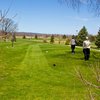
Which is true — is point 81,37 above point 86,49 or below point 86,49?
below

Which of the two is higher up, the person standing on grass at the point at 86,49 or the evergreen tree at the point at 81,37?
the person standing on grass at the point at 86,49

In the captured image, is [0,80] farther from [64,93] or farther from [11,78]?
[64,93]

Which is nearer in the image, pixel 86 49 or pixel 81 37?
pixel 86 49

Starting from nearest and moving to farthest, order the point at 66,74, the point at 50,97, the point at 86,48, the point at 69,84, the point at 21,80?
the point at 50,97
the point at 69,84
the point at 21,80
the point at 66,74
the point at 86,48

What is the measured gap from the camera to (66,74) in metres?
16.7

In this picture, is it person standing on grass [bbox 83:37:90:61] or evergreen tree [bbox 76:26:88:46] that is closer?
person standing on grass [bbox 83:37:90:61]

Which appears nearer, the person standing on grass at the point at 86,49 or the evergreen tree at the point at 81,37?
the person standing on grass at the point at 86,49

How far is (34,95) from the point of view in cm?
1138

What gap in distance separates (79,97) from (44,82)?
3.15 metres

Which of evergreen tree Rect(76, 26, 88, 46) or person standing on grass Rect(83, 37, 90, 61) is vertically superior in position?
person standing on grass Rect(83, 37, 90, 61)

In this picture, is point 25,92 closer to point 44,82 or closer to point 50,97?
point 50,97

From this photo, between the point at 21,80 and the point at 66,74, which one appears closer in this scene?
the point at 21,80

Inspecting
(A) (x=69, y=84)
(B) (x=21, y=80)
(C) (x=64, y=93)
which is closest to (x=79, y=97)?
(C) (x=64, y=93)

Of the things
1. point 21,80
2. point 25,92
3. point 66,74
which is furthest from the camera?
point 66,74
